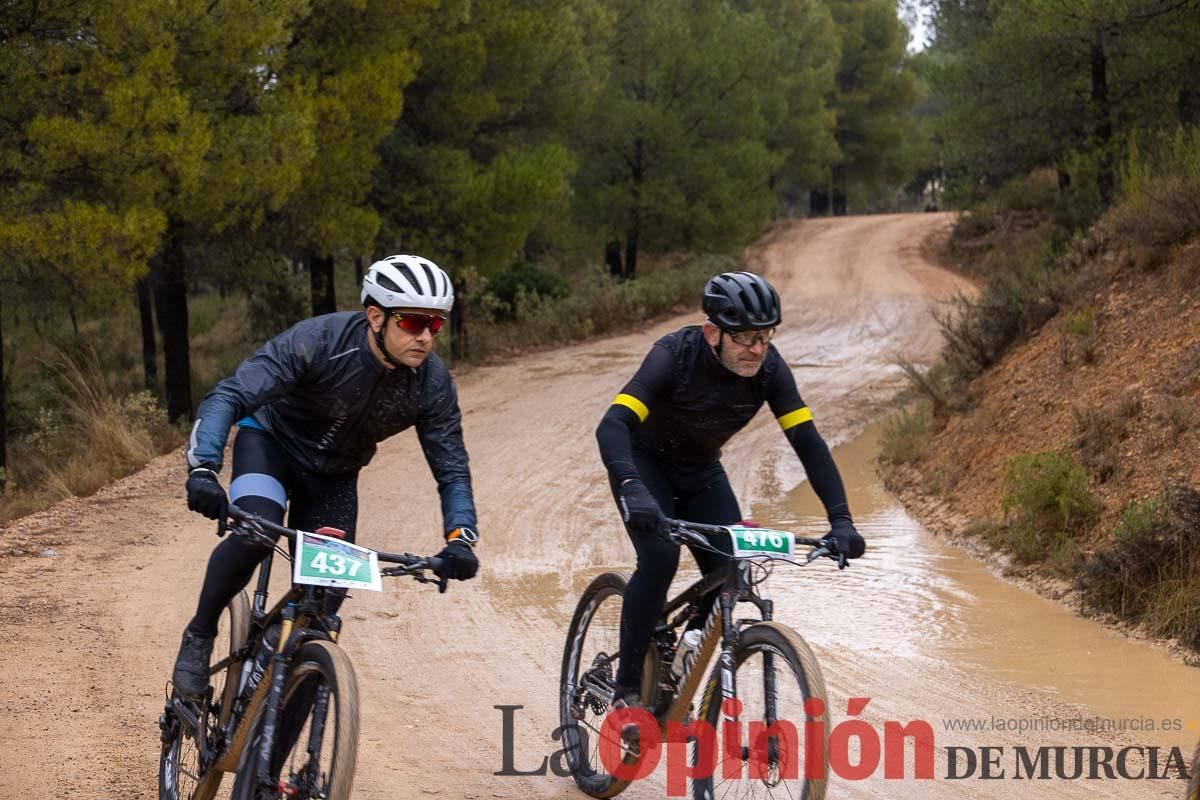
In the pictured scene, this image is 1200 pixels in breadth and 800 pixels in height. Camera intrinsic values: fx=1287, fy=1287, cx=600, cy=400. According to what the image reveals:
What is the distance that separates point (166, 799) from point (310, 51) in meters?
15.9

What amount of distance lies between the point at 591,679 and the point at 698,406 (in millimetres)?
1397

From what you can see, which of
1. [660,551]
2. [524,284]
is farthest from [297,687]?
[524,284]

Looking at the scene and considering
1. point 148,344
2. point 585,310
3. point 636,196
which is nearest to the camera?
point 148,344

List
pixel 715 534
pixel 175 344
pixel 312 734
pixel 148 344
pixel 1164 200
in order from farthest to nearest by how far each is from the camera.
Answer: pixel 148 344 < pixel 175 344 < pixel 1164 200 < pixel 715 534 < pixel 312 734

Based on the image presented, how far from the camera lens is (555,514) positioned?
40.3ft

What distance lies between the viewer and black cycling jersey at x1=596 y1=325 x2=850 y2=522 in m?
5.10

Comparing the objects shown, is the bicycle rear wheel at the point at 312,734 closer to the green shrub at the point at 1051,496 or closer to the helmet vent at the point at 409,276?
the helmet vent at the point at 409,276

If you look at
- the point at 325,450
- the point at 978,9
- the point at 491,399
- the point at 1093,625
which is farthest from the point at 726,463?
the point at 978,9

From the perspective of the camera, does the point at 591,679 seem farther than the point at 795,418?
Yes

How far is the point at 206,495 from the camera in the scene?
4184 millimetres

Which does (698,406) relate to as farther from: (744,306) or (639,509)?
(639,509)

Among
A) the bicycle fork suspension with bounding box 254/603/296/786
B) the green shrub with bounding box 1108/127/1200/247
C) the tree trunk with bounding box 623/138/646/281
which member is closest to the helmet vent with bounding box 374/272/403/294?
the bicycle fork suspension with bounding box 254/603/296/786

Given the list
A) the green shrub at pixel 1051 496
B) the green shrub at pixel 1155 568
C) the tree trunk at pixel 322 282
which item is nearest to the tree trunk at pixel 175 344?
the tree trunk at pixel 322 282

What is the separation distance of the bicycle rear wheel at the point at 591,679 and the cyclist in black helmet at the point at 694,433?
1.11ft
